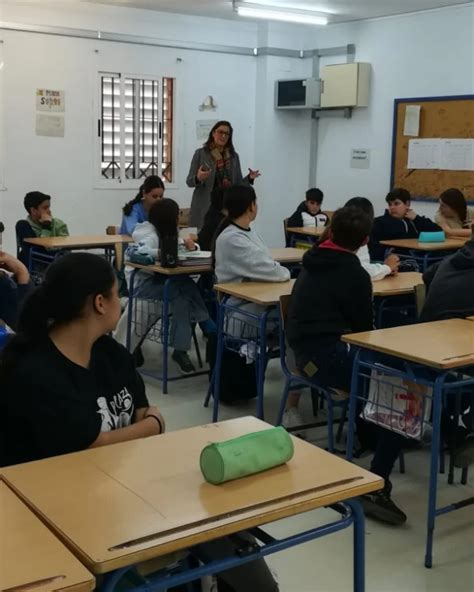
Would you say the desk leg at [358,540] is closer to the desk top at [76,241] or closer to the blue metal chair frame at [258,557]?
the blue metal chair frame at [258,557]

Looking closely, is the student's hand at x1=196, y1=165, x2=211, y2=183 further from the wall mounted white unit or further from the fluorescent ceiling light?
the wall mounted white unit

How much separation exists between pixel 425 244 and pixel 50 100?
153 inches

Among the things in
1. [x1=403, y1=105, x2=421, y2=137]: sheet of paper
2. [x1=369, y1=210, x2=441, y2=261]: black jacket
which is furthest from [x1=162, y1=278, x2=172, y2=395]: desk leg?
[x1=403, y1=105, x2=421, y2=137]: sheet of paper

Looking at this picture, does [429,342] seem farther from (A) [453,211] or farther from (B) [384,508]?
(A) [453,211]

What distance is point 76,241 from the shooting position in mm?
5723

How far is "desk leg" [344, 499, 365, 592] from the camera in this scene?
1684 millimetres

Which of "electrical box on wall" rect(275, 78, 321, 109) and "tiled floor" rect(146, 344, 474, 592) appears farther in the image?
"electrical box on wall" rect(275, 78, 321, 109)

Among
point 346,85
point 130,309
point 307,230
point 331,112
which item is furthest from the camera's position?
point 331,112

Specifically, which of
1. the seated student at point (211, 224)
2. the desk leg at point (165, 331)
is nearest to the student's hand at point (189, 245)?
the seated student at point (211, 224)

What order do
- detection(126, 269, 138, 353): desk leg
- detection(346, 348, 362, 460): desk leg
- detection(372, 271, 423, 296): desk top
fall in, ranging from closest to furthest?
detection(346, 348, 362, 460): desk leg
detection(372, 271, 423, 296): desk top
detection(126, 269, 138, 353): desk leg

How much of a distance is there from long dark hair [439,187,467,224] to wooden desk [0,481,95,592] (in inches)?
221

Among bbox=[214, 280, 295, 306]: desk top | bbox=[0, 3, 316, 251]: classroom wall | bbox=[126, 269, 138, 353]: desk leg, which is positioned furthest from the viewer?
bbox=[0, 3, 316, 251]: classroom wall

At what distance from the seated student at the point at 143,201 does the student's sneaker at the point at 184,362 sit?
1200 millimetres

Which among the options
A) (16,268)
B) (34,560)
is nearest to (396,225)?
(16,268)
